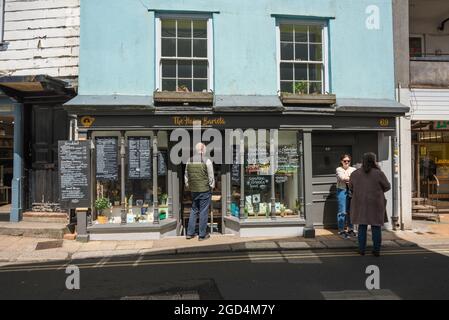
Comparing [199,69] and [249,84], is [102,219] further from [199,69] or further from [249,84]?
[249,84]

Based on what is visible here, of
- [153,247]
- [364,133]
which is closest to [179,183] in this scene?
[153,247]

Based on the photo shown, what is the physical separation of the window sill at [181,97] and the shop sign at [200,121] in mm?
363

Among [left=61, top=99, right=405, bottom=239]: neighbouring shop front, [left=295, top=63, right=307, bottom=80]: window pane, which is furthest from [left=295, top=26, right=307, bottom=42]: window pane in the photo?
[left=61, top=99, right=405, bottom=239]: neighbouring shop front

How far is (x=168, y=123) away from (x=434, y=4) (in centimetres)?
826

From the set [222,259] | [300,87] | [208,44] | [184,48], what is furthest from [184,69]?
[222,259]

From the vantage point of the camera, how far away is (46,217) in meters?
9.74

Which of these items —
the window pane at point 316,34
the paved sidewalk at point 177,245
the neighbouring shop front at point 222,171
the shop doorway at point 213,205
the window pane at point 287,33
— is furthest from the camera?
the window pane at point 316,34

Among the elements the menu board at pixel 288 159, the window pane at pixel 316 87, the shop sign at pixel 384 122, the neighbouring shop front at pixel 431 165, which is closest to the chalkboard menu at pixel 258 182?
the menu board at pixel 288 159

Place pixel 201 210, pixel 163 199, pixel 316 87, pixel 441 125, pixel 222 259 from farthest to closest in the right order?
pixel 441 125 → pixel 316 87 → pixel 163 199 → pixel 201 210 → pixel 222 259

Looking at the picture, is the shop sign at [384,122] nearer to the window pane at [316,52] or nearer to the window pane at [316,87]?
the window pane at [316,87]

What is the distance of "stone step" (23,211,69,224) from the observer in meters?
9.66

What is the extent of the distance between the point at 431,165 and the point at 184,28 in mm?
8475

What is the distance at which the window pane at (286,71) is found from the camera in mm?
9734
